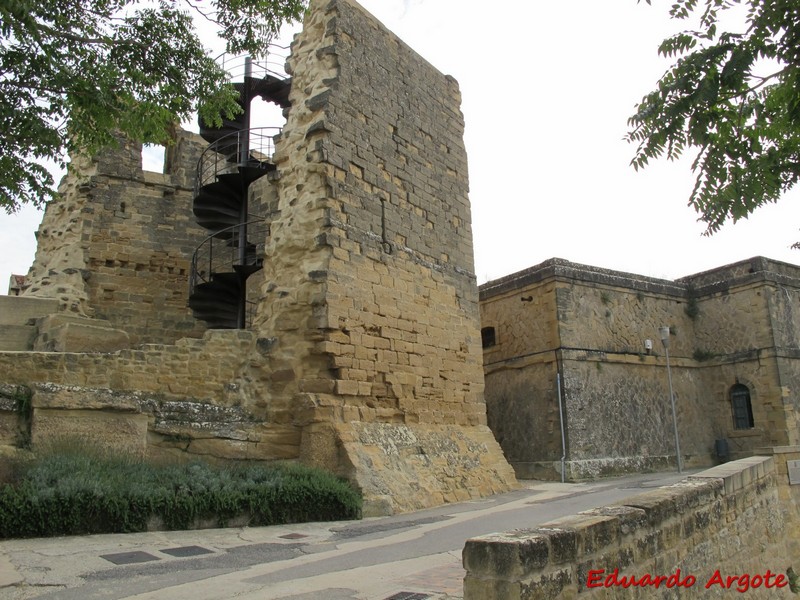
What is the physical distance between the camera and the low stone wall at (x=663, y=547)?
3.64m

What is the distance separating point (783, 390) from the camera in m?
17.5

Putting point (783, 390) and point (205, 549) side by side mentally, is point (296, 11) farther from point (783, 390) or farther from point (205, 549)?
point (783, 390)

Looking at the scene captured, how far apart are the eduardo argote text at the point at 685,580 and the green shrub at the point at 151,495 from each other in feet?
12.8

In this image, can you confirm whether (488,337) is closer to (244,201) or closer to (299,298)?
(244,201)

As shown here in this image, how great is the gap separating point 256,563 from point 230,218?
969 cm

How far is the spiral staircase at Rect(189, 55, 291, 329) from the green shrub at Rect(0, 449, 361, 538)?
5.72 meters

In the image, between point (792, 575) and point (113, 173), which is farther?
point (113, 173)

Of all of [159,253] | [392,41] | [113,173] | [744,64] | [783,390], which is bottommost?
[783,390]

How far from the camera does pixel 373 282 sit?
34.6ft

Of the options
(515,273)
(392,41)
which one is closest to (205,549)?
(392,41)

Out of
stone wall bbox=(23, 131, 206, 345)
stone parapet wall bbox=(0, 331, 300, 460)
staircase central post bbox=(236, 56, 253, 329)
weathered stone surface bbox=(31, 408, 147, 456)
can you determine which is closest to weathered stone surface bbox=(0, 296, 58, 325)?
stone wall bbox=(23, 131, 206, 345)

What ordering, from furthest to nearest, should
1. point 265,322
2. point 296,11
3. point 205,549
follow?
point 265,322, point 296,11, point 205,549

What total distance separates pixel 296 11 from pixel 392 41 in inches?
190

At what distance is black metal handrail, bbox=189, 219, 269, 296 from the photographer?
555 inches
